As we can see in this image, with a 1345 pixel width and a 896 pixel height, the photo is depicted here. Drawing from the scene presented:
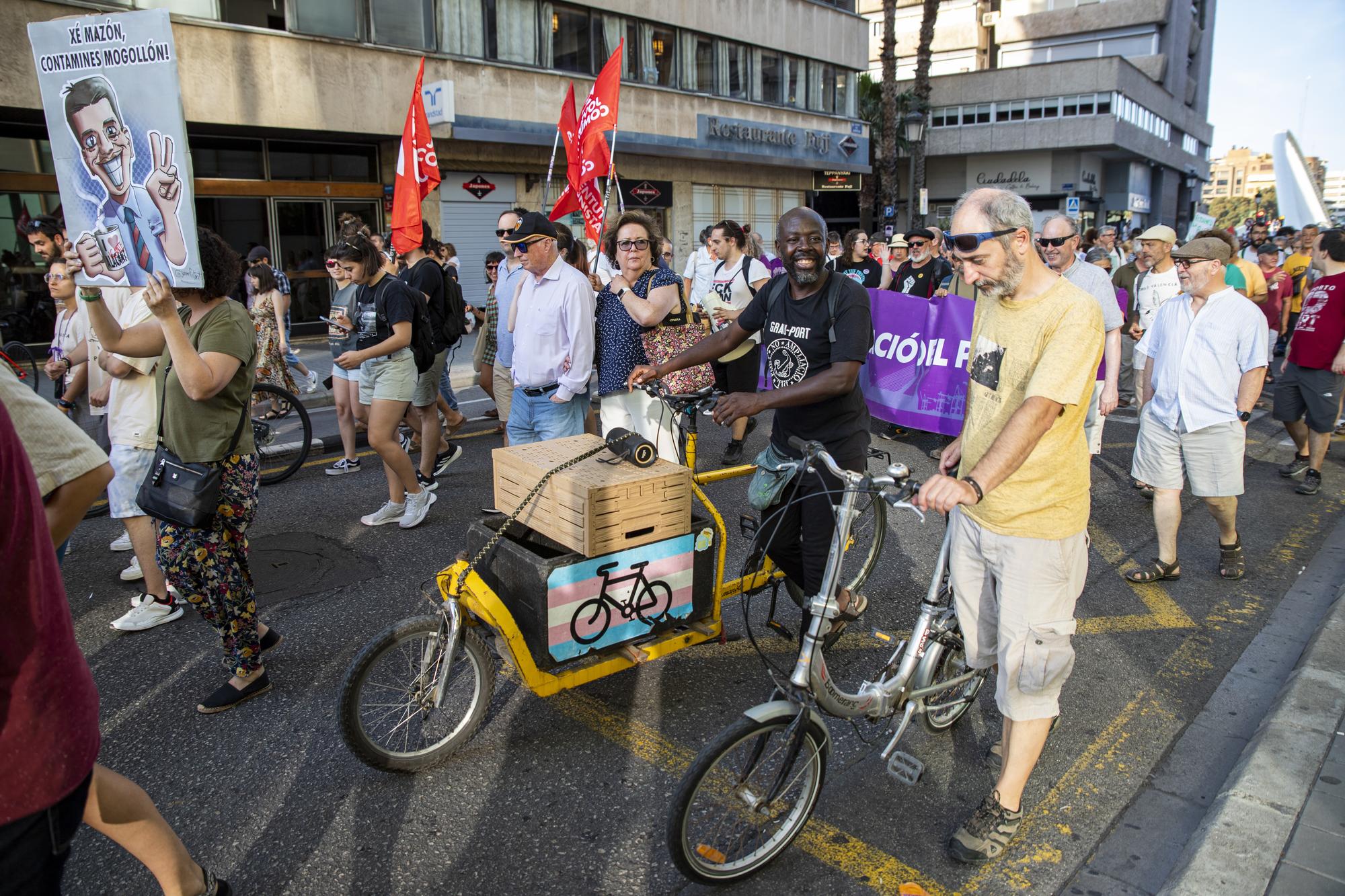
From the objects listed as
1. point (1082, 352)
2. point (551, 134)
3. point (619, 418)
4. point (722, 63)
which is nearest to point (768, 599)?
point (619, 418)

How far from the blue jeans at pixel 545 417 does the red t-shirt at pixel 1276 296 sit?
33.9 ft

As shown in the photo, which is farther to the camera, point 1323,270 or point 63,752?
point 1323,270

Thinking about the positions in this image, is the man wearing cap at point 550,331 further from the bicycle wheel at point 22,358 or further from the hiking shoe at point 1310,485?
the bicycle wheel at point 22,358

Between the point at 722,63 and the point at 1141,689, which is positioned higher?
the point at 722,63

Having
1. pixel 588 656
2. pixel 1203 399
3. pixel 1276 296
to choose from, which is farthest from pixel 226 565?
pixel 1276 296

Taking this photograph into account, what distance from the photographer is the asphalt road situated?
2.95 m

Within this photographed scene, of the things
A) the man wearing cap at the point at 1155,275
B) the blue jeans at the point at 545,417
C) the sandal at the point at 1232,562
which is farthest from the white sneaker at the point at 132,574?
the man wearing cap at the point at 1155,275

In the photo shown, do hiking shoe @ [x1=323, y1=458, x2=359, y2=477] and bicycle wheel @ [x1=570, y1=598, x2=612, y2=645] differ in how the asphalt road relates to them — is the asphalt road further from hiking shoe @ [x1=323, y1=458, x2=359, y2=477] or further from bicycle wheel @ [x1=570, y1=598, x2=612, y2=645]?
hiking shoe @ [x1=323, y1=458, x2=359, y2=477]

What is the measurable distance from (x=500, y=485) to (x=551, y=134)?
19.7 meters

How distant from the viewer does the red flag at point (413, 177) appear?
7.32 meters

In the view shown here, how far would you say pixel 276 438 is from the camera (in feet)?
27.3

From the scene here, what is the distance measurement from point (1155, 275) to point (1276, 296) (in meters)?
5.92

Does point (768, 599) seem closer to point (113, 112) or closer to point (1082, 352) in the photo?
point (1082, 352)

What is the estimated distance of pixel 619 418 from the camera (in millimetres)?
5613
